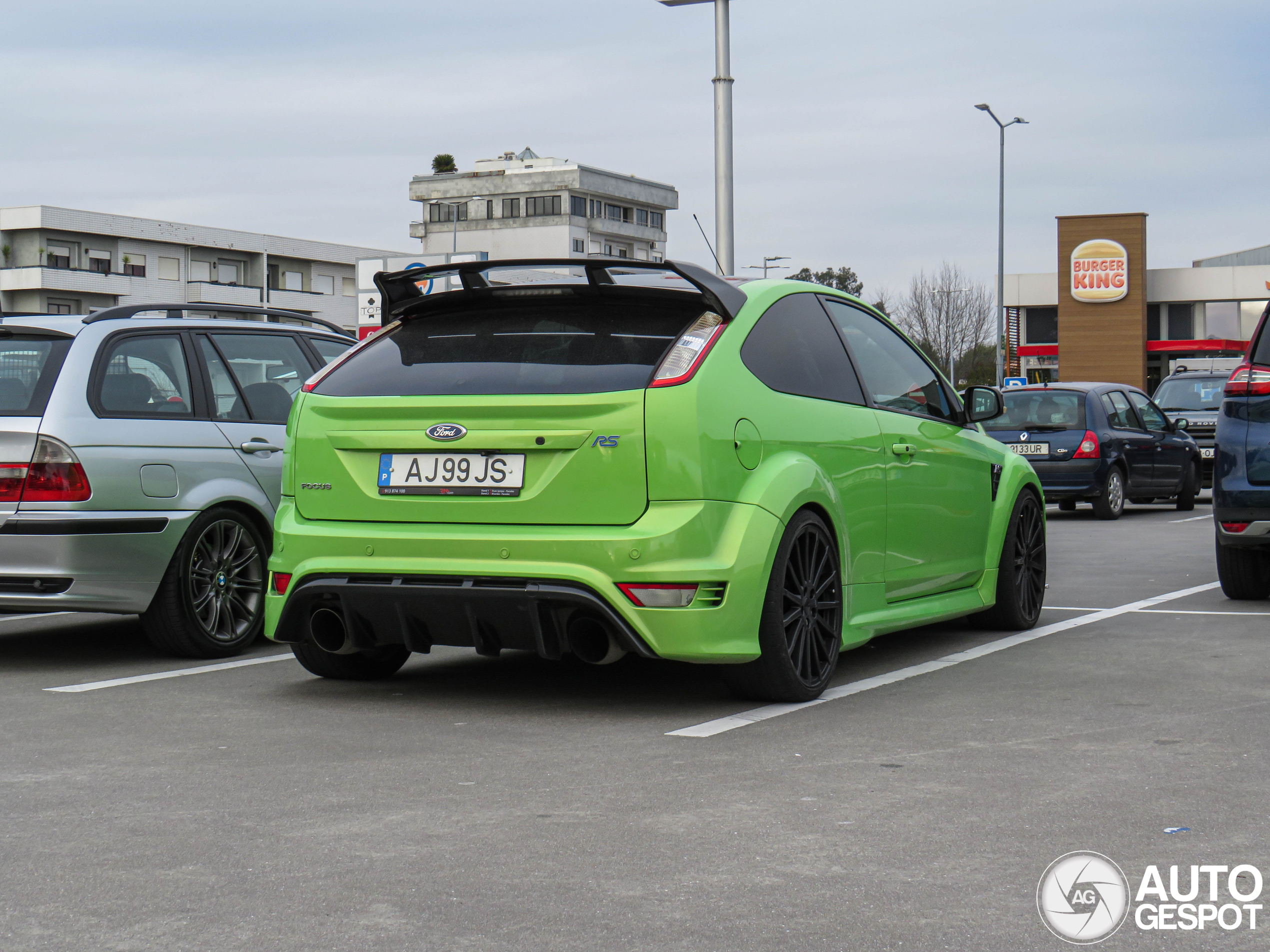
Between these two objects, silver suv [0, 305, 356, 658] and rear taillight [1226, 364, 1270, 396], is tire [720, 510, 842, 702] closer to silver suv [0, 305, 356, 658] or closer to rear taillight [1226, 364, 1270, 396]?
silver suv [0, 305, 356, 658]

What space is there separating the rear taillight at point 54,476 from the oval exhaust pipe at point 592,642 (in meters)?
2.50

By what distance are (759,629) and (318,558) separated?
1.60 metres

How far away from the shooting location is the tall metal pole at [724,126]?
17234 mm

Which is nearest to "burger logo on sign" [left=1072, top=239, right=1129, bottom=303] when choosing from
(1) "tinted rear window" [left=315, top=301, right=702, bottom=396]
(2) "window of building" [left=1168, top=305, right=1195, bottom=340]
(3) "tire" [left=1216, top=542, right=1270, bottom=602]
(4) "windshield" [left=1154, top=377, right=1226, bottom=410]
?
(2) "window of building" [left=1168, top=305, right=1195, bottom=340]

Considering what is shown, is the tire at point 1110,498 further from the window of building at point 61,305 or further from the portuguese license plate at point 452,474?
the window of building at point 61,305

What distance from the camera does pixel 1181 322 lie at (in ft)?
215

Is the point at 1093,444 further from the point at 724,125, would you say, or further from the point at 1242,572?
the point at 1242,572

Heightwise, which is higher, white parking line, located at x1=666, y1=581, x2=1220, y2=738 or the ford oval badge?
the ford oval badge

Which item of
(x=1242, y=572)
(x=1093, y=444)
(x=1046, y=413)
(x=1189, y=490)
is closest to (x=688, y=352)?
(x=1242, y=572)

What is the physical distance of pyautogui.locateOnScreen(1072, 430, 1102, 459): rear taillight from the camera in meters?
17.7

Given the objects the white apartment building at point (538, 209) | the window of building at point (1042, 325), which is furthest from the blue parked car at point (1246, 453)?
the white apartment building at point (538, 209)

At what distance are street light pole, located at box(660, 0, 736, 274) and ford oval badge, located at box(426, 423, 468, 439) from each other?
1176cm

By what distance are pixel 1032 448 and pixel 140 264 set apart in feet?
250


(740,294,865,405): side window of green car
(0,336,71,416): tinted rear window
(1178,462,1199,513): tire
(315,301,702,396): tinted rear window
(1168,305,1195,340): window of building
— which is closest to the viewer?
(315,301,702,396): tinted rear window
